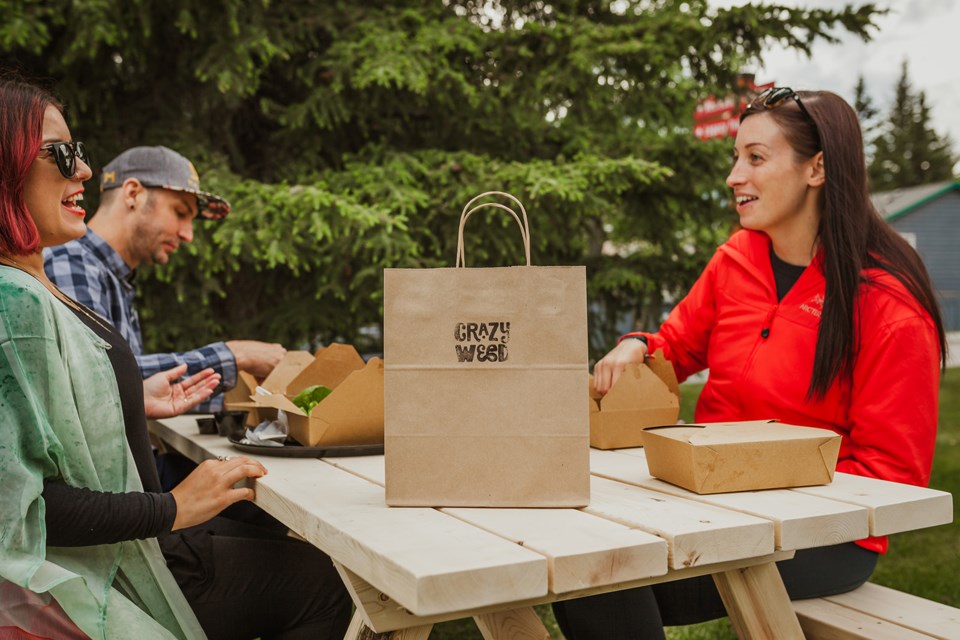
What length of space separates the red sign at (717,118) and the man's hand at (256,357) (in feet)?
10.1

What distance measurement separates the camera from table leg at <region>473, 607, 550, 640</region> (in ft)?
5.45

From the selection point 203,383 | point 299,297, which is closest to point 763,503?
point 203,383

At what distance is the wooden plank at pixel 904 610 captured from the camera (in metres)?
1.73

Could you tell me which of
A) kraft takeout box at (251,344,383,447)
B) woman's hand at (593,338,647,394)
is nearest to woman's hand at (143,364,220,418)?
kraft takeout box at (251,344,383,447)

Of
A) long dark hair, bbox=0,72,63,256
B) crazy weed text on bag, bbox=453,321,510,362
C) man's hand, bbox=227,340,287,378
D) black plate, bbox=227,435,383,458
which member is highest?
long dark hair, bbox=0,72,63,256

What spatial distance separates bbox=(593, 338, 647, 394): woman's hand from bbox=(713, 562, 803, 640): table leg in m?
0.66

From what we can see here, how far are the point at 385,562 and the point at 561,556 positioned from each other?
24 cm

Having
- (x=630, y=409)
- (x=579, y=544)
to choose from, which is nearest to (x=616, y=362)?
(x=630, y=409)

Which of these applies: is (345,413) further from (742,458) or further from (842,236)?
(842,236)

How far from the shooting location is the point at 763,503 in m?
1.48

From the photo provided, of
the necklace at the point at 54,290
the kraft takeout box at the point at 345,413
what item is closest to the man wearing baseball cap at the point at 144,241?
the kraft takeout box at the point at 345,413

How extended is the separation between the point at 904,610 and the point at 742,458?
65cm

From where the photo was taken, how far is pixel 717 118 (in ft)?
17.2

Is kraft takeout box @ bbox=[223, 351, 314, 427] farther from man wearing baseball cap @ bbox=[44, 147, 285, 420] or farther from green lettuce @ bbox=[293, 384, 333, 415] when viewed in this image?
green lettuce @ bbox=[293, 384, 333, 415]
